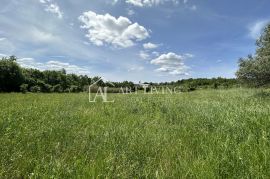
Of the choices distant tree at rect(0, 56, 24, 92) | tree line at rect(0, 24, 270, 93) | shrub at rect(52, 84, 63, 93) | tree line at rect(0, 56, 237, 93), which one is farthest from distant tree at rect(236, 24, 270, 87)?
shrub at rect(52, 84, 63, 93)

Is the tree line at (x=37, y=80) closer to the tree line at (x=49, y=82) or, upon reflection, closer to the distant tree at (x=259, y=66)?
the tree line at (x=49, y=82)

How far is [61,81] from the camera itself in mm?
77438

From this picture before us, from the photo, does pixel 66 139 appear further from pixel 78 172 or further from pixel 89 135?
pixel 78 172

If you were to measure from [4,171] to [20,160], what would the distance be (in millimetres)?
524

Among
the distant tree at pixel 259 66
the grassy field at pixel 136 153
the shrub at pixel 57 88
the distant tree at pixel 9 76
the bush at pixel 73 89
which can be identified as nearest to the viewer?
the grassy field at pixel 136 153

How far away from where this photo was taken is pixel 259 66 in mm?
17438

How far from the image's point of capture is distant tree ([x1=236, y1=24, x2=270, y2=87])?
1748 centimetres

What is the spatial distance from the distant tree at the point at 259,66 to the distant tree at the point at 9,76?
45337 millimetres

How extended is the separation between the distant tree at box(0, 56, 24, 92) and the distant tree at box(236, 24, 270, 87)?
45.3 metres

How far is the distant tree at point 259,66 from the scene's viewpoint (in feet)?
57.4

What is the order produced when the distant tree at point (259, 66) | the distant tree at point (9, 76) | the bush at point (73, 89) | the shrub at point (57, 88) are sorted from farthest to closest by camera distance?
1. the bush at point (73, 89)
2. the shrub at point (57, 88)
3. the distant tree at point (9, 76)
4. the distant tree at point (259, 66)

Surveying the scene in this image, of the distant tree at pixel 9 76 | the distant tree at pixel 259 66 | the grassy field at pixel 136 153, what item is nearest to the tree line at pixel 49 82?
the distant tree at pixel 9 76

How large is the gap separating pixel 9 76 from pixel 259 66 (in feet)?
156

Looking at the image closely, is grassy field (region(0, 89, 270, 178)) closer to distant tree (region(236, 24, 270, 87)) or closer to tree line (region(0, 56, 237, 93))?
distant tree (region(236, 24, 270, 87))
